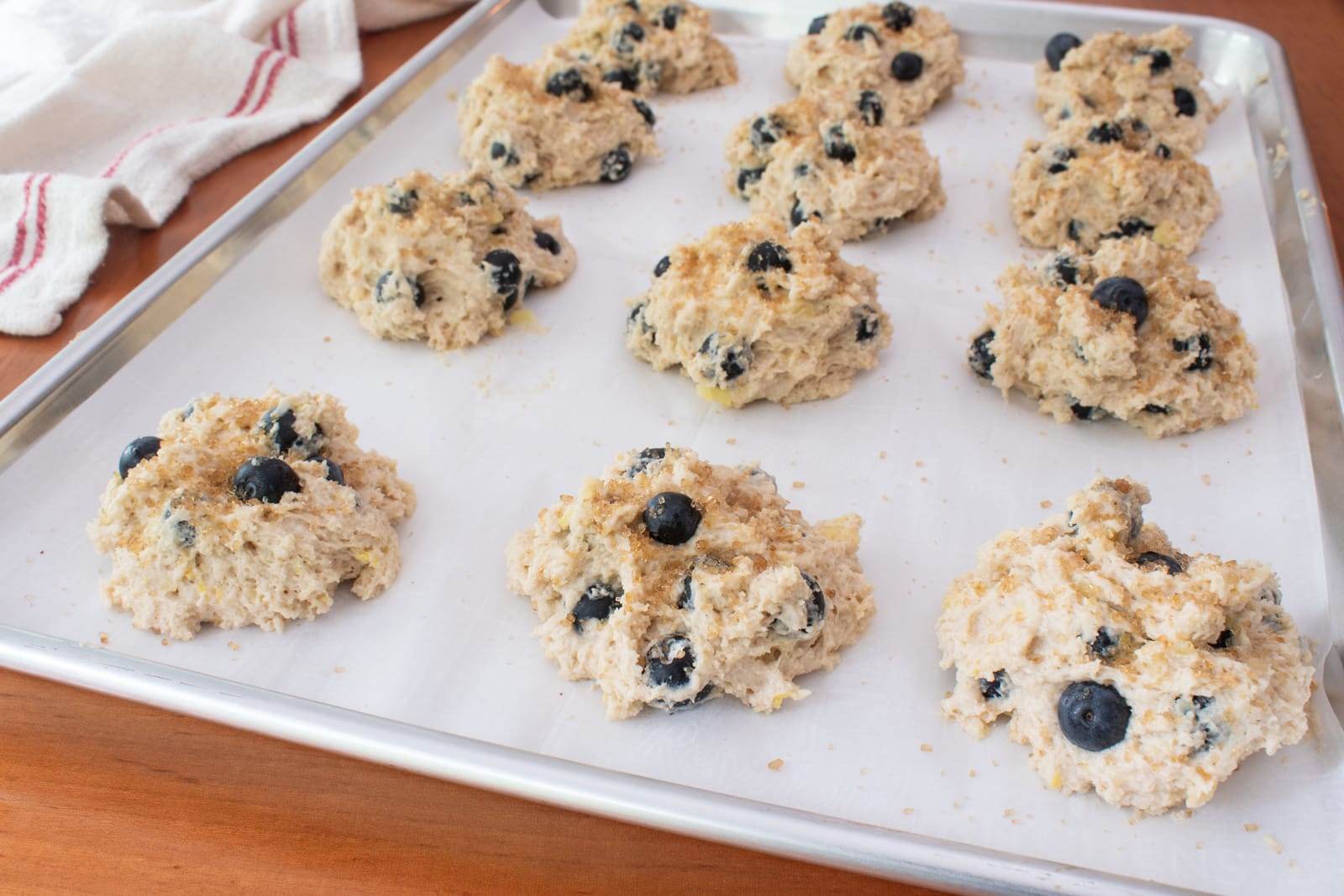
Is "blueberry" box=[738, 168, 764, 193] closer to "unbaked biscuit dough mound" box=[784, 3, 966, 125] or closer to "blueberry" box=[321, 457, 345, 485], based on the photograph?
"unbaked biscuit dough mound" box=[784, 3, 966, 125]

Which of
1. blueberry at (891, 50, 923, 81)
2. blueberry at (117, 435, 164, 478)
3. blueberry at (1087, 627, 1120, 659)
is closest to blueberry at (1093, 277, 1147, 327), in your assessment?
blueberry at (1087, 627, 1120, 659)

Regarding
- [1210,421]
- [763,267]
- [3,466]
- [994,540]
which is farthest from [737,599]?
[3,466]

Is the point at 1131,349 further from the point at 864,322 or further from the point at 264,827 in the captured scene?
the point at 264,827

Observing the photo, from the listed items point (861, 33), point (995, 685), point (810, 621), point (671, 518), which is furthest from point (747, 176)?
point (995, 685)

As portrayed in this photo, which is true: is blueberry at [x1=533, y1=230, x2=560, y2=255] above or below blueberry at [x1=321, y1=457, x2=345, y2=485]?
below

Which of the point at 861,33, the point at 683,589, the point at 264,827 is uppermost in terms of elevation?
the point at 861,33
